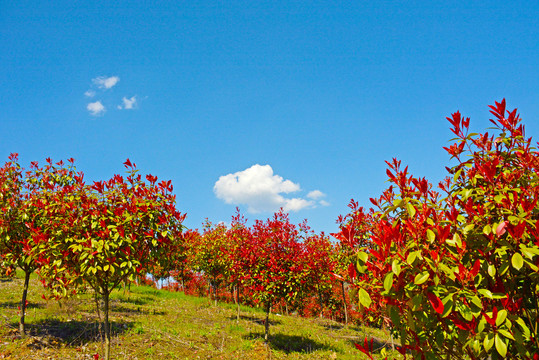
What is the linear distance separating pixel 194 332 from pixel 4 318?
6480 mm

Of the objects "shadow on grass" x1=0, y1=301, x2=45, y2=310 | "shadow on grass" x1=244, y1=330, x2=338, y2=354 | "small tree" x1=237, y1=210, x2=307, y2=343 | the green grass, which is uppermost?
"small tree" x1=237, y1=210, x2=307, y2=343

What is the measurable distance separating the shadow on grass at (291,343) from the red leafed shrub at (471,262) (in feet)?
33.2

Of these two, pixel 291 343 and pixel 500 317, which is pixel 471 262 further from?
pixel 291 343

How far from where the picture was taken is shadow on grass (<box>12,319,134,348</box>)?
9.68m

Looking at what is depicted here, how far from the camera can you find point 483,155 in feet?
10.1

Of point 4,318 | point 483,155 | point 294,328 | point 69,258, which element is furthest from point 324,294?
point 483,155

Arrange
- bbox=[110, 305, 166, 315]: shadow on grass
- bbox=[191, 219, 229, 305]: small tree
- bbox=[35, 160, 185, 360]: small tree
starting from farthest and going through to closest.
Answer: bbox=[191, 219, 229, 305]: small tree → bbox=[110, 305, 166, 315]: shadow on grass → bbox=[35, 160, 185, 360]: small tree

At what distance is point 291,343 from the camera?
41.5 feet

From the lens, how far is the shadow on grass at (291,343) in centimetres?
1185

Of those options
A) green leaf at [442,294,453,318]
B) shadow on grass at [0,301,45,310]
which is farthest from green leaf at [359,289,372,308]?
shadow on grass at [0,301,45,310]

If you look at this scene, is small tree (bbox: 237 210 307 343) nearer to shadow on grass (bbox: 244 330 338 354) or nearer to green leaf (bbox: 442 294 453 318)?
shadow on grass (bbox: 244 330 338 354)

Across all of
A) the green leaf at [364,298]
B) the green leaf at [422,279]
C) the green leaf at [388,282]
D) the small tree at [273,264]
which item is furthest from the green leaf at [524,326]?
the small tree at [273,264]

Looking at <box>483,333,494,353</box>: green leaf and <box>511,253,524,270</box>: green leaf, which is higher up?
<box>511,253,524,270</box>: green leaf

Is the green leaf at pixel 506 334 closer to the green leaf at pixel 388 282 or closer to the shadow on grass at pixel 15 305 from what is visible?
the green leaf at pixel 388 282
